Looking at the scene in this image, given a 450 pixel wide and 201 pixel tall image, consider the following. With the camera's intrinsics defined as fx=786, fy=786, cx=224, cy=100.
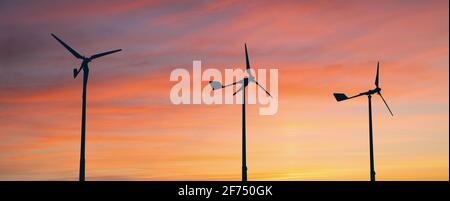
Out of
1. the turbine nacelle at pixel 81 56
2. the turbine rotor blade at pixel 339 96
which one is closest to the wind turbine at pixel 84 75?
the turbine nacelle at pixel 81 56

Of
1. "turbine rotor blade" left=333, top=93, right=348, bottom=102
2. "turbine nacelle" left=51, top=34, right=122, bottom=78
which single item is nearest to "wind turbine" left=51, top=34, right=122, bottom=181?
"turbine nacelle" left=51, top=34, right=122, bottom=78

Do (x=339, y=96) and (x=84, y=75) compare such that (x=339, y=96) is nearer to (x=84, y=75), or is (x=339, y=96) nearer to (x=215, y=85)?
(x=215, y=85)

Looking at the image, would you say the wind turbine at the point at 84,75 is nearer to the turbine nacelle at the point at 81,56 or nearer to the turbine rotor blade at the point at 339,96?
the turbine nacelle at the point at 81,56

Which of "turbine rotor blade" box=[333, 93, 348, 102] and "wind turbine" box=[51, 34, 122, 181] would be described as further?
"turbine rotor blade" box=[333, 93, 348, 102]

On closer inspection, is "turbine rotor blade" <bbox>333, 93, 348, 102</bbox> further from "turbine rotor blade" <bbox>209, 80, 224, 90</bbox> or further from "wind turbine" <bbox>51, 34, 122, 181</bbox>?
"wind turbine" <bbox>51, 34, 122, 181</bbox>

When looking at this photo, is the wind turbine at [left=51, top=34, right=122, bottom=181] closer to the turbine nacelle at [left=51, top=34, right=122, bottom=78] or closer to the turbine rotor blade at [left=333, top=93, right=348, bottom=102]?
the turbine nacelle at [left=51, top=34, right=122, bottom=78]

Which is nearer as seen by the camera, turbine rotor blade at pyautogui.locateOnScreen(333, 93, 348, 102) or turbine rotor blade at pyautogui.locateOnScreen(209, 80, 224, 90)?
turbine rotor blade at pyautogui.locateOnScreen(209, 80, 224, 90)

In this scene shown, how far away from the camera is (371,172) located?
341ft

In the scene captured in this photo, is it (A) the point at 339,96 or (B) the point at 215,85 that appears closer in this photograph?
(B) the point at 215,85

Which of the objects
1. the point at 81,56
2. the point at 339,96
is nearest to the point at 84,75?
the point at 81,56

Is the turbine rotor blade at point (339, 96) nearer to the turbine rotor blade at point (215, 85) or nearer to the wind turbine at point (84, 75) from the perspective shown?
the turbine rotor blade at point (215, 85)

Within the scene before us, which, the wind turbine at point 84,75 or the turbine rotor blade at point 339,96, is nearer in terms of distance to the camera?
the wind turbine at point 84,75
